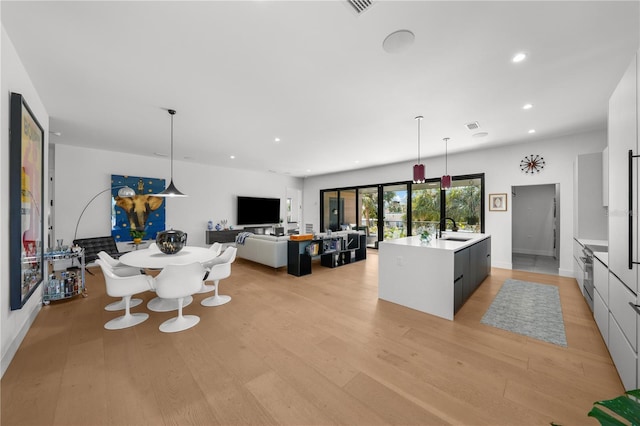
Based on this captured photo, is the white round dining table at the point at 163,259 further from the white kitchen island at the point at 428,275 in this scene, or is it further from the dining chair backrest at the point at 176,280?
the white kitchen island at the point at 428,275

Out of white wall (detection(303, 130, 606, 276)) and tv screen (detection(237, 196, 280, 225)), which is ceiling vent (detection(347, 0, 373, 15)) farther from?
tv screen (detection(237, 196, 280, 225))

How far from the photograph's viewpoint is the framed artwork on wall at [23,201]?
2.13 meters

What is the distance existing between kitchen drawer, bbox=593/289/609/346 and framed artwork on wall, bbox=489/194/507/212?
3.16m

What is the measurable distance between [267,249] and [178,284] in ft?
8.42

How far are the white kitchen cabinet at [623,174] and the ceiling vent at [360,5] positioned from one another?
174 cm

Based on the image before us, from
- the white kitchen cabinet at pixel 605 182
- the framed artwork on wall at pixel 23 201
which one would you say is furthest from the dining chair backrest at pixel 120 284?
the white kitchen cabinet at pixel 605 182

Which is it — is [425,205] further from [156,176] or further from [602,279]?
[156,176]

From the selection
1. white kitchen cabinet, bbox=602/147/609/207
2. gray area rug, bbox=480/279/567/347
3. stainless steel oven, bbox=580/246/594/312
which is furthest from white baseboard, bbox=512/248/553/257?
stainless steel oven, bbox=580/246/594/312

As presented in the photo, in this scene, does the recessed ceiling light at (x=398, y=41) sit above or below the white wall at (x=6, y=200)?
above

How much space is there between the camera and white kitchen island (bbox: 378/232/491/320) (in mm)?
2910

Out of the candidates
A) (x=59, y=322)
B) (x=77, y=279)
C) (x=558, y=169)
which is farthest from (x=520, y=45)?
(x=77, y=279)

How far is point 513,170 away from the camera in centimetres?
538

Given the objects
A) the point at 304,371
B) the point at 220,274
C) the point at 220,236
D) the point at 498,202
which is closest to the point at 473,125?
the point at 498,202

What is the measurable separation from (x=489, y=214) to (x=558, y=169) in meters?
1.44
